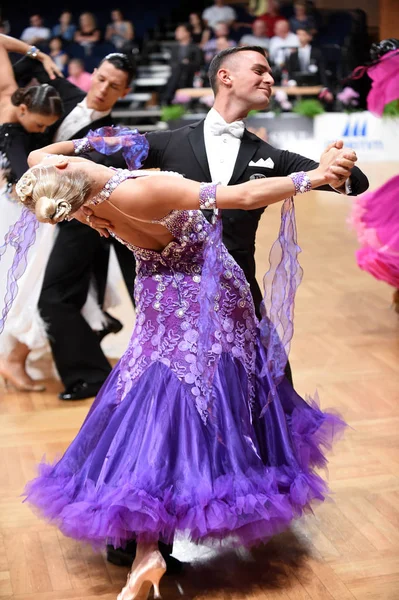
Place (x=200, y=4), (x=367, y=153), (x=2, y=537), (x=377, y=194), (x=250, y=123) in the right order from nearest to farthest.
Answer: (x=2, y=537), (x=377, y=194), (x=367, y=153), (x=250, y=123), (x=200, y=4)

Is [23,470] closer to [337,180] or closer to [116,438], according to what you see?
[116,438]

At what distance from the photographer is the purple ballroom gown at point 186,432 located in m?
2.32

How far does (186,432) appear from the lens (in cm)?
243

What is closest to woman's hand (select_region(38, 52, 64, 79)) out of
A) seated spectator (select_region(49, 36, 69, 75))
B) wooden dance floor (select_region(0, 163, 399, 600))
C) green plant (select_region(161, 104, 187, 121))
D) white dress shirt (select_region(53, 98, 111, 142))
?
white dress shirt (select_region(53, 98, 111, 142))

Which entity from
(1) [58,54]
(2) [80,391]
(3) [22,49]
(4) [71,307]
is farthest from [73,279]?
(1) [58,54]

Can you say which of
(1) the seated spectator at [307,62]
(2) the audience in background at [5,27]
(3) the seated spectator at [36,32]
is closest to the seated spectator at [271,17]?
(1) the seated spectator at [307,62]

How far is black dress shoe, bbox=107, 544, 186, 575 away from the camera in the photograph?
8.57 feet

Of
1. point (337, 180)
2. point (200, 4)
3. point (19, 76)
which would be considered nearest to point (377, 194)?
point (19, 76)

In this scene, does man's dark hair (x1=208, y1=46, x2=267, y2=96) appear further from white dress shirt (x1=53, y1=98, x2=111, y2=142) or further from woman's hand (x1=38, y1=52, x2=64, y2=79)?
Result: woman's hand (x1=38, y1=52, x2=64, y2=79)

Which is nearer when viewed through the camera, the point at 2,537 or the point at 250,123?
the point at 2,537

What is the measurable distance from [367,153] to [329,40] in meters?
3.17

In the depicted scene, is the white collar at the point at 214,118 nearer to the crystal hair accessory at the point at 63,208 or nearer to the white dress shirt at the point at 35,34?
the crystal hair accessory at the point at 63,208

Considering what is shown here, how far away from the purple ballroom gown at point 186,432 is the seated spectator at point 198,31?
11.5m

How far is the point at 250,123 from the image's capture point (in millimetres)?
11773
